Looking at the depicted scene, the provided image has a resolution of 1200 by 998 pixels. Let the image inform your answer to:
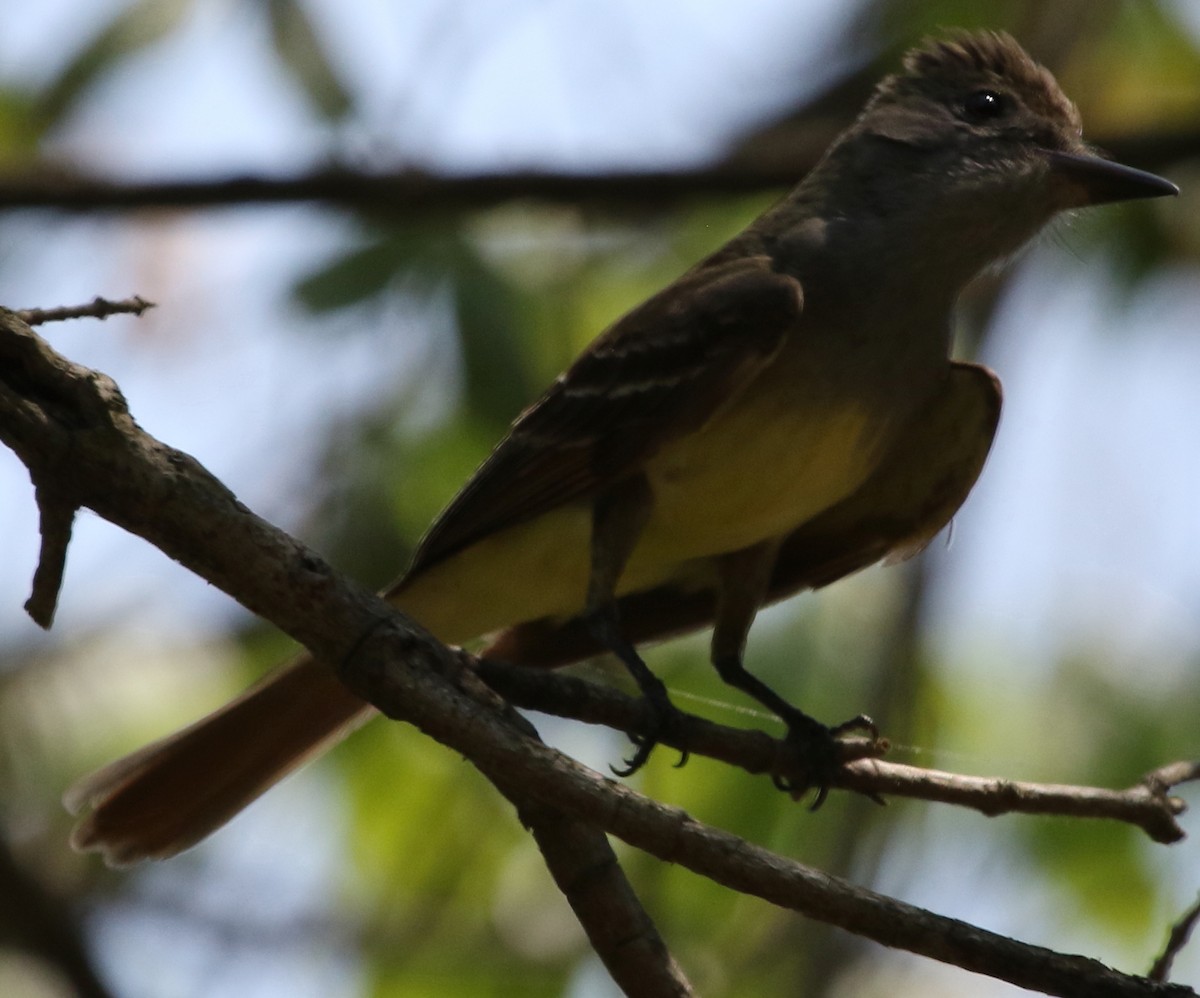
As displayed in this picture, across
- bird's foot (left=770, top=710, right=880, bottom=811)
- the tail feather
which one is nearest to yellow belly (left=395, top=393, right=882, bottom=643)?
the tail feather

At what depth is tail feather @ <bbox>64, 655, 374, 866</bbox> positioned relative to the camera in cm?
390

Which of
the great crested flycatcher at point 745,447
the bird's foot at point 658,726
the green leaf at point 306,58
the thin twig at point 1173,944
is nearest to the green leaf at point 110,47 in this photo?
the green leaf at point 306,58

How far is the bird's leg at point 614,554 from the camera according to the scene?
13.1ft

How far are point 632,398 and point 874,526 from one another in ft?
3.11

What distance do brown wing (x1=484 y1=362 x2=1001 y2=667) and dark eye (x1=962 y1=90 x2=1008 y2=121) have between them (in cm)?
80

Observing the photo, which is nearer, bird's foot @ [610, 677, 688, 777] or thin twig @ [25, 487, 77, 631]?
thin twig @ [25, 487, 77, 631]

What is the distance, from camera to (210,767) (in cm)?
404

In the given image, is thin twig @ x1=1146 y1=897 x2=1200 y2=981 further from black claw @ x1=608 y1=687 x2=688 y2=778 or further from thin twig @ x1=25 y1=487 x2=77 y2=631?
thin twig @ x1=25 y1=487 x2=77 y2=631

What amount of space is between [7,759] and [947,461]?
327 cm

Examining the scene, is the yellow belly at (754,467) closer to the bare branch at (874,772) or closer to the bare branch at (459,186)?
the bare branch at (874,772)

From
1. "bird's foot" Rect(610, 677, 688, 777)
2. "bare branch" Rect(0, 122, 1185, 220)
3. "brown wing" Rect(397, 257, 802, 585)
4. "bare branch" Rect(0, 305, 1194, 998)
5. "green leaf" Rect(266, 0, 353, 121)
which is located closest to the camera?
"bare branch" Rect(0, 305, 1194, 998)

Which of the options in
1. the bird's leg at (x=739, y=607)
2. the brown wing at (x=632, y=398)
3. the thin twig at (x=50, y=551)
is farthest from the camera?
the bird's leg at (x=739, y=607)

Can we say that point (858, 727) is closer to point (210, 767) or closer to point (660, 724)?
point (660, 724)

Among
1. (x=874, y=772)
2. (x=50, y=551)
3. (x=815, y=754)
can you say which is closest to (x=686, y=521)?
(x=815, y=754)
